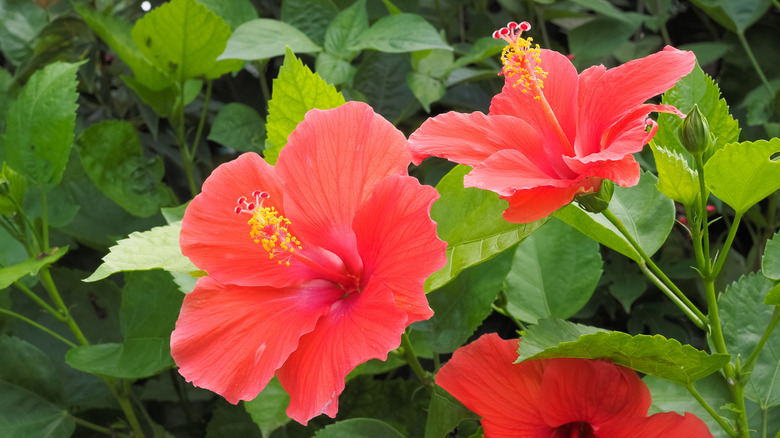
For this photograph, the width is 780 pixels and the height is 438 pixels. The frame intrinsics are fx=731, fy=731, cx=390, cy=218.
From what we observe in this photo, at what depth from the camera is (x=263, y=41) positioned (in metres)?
0.93

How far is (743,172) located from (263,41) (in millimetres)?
605

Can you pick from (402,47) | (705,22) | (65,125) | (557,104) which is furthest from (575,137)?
(705,22)

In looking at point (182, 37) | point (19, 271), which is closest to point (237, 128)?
point (182, 37)

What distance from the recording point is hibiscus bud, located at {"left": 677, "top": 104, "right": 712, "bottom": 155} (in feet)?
1.76

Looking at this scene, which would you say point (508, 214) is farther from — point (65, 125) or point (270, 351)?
point (65, 125)

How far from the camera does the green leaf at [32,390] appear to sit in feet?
3.15

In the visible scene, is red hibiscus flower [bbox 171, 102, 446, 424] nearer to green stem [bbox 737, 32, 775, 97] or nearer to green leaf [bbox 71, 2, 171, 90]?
green leaf [bbox 71, 2, 171, 90]

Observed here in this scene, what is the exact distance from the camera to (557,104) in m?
0.62

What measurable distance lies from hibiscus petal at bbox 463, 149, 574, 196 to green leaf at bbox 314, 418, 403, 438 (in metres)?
0.30

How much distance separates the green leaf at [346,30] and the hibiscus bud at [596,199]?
0.53 m

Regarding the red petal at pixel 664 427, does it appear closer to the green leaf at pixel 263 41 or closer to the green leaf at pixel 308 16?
the green leaf at pixel 263 41

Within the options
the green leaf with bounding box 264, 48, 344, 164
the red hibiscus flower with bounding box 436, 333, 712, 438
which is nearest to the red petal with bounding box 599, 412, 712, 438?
the red hibiscus flower with bounding box 436, 333, 712, 438

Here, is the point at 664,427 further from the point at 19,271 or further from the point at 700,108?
the point at 19,271

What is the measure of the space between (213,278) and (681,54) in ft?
1.35
